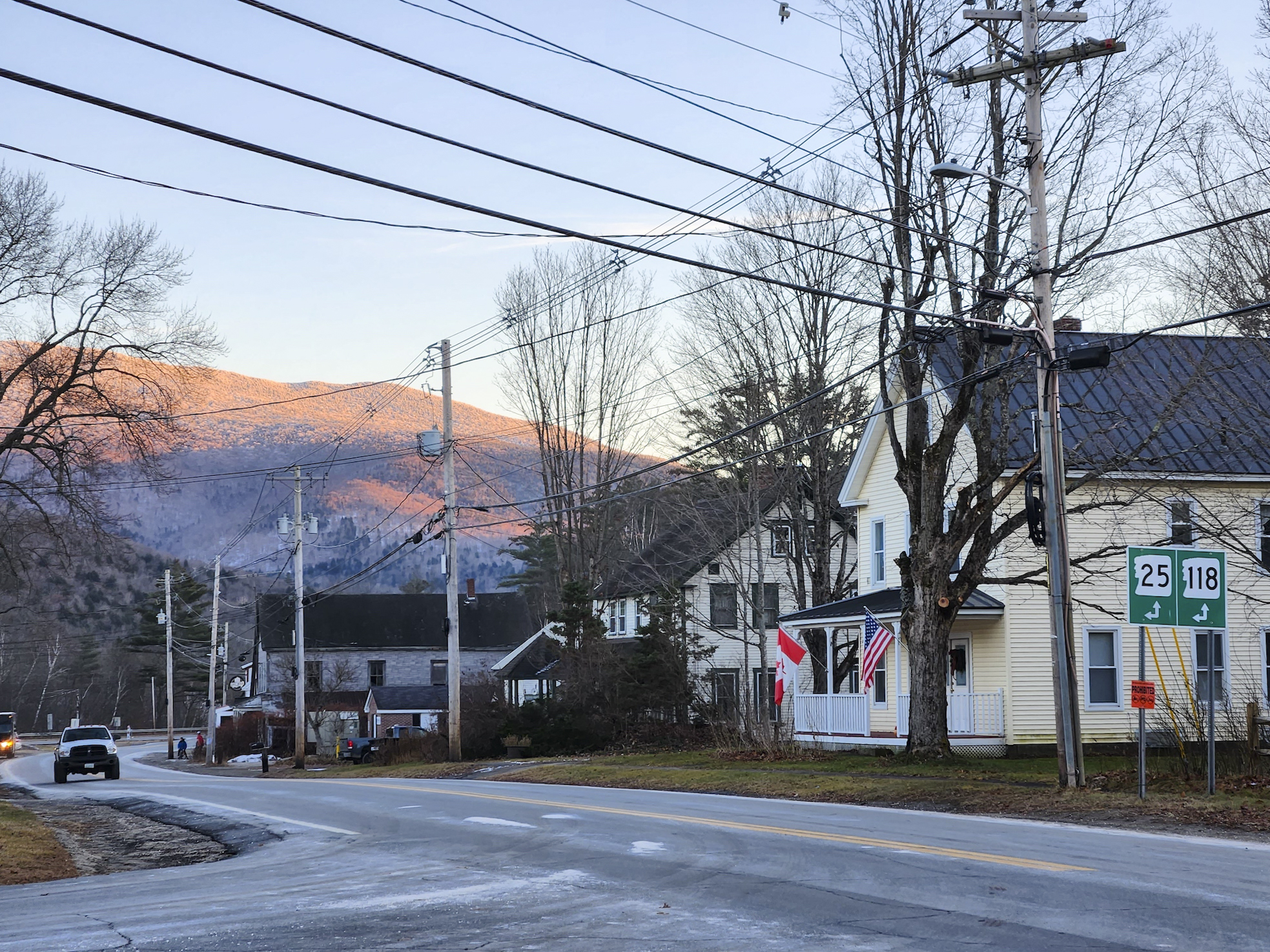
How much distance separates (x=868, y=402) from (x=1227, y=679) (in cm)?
1530

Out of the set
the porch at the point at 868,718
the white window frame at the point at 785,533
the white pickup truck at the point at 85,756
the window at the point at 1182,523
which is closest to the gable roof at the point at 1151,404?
the window at the point at 1182,523

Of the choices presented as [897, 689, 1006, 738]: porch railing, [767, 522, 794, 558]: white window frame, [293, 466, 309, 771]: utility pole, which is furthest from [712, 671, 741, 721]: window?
[293, 466, 309, 771]: utility pole

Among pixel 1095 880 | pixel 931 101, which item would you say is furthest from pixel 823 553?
pixel 1095 880

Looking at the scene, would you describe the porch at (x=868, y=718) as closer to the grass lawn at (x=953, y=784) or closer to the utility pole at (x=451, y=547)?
the grass lawn at (x=953, y=784)

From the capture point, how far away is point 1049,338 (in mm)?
19500

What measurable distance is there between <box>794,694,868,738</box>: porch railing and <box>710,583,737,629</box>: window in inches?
567

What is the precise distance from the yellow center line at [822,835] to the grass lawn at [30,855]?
7.01 meters

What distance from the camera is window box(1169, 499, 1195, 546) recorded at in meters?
24.1

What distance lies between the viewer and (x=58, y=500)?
118ft

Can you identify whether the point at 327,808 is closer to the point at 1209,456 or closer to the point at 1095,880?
the point at 1095,880

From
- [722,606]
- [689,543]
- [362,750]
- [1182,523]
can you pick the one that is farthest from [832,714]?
[362,750]

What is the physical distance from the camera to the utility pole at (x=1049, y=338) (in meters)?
19.1

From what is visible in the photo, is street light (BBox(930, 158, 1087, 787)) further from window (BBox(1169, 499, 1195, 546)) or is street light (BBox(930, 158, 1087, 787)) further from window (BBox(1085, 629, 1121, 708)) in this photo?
window (BBox(1085, 629, 1121, 708))

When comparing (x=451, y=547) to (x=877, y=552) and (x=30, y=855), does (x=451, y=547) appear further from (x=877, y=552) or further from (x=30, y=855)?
(x=30, y=855)
